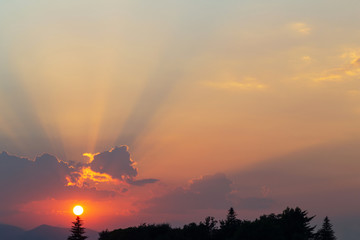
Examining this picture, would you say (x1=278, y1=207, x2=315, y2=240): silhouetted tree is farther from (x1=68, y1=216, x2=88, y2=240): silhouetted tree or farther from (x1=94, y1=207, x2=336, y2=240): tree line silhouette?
(x1=68, y1=216, x2=88, y2=240): silhouetted tree

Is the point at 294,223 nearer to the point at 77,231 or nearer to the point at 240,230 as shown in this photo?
the point at 240,230

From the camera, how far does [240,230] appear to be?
106 meters

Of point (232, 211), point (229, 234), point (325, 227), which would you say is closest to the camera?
point (229, 234)

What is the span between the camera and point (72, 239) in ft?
450

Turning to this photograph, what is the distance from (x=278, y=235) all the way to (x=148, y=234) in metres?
47.6

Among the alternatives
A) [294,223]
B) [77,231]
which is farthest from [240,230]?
[77,231]

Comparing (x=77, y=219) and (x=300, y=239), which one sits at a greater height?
(x=77, y=219)

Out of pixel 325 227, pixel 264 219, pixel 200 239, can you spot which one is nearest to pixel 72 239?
pixel 200 239

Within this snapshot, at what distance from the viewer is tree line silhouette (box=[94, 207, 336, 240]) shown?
104 meters

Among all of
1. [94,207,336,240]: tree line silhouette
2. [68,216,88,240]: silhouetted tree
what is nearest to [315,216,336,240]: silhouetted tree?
[94,207,336,240]: tree line silhouette

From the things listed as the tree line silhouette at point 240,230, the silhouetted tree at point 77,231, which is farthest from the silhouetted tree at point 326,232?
the silhouetted tree at point 77,231

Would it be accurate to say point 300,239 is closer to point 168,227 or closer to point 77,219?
point 168,227

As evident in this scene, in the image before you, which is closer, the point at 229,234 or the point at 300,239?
the point at 300,239

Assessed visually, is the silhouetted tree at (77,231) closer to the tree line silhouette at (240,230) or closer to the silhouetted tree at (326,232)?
the tree line silhouette at (240,230)
